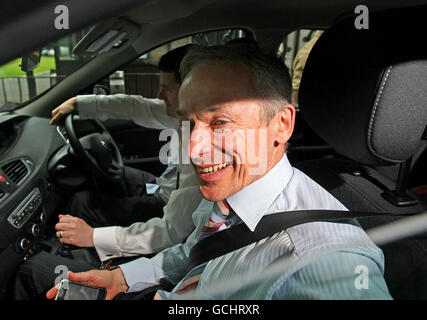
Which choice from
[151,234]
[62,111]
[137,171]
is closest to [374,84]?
[151,234]

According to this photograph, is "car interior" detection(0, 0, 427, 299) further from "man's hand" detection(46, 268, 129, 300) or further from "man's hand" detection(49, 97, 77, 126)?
"man's hand" detection(46, 268, 129, 300)

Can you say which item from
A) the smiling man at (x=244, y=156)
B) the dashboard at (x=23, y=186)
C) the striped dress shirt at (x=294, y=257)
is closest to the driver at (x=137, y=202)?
the dashboard at (x=23, y=186)

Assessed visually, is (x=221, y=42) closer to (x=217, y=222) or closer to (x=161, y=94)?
(x=161, y=94)

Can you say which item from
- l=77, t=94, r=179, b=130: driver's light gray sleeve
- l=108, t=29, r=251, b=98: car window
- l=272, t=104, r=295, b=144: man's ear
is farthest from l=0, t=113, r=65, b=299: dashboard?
l=272, t=104, r=295, b=144: man's ear

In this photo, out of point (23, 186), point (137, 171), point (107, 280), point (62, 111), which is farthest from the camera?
point (137, 171)

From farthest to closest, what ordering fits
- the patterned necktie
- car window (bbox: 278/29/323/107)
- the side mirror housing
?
1. car window (bbox: 278/29/323/107)
2. the patterned necktie
3. the side mirror housing

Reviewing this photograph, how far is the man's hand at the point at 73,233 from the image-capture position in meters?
1.57

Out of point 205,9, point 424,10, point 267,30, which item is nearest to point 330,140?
point 424,10

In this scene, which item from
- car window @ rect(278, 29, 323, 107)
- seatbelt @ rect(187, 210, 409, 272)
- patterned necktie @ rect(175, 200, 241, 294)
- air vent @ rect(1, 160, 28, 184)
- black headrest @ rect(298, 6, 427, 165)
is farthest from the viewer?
car window @ rect(278, 29, 323, 107)

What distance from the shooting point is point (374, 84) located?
0.89 m

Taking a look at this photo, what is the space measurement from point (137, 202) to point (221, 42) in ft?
3.34

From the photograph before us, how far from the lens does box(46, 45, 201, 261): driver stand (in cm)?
159

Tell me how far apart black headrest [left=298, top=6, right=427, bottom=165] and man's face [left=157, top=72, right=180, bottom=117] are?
0.93m
